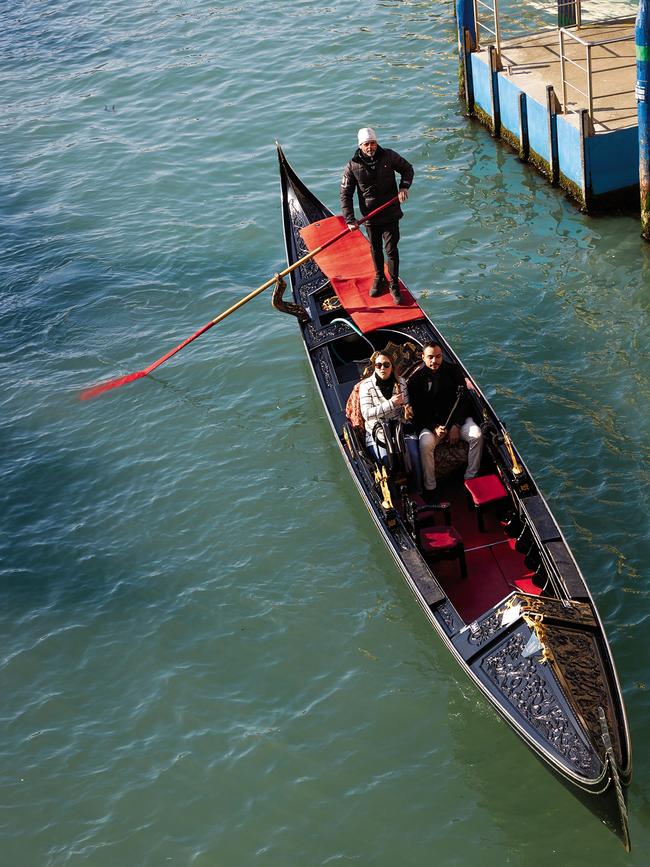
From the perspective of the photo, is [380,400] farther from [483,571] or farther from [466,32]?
[466,32]

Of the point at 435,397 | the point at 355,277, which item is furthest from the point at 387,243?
the point at 435,397

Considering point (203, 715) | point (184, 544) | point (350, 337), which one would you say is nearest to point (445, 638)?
point (203, 715)

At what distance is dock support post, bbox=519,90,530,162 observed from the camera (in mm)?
14258

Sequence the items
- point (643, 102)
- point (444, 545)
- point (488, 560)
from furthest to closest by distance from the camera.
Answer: point (643, 102) < point (488, 560) < point (444, 545)

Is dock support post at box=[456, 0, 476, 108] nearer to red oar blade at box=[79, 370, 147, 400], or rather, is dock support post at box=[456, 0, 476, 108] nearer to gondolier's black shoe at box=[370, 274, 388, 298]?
gondolier's black shoe at box=[370, 274, 388, 298]

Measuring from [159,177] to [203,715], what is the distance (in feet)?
35.1

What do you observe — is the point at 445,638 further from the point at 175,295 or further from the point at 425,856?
the point at 175,295

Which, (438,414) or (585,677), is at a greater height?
(438,414)

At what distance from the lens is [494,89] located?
15203mm

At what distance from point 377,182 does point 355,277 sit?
1287mm

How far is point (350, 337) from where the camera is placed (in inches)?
429

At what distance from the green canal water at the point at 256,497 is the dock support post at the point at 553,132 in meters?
0.41

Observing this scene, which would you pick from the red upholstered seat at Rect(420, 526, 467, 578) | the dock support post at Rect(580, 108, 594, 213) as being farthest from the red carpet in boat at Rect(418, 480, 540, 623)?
the dock support post at Rect(580, 108, 594, 213)

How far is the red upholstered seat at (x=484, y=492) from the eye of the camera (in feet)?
28.5
